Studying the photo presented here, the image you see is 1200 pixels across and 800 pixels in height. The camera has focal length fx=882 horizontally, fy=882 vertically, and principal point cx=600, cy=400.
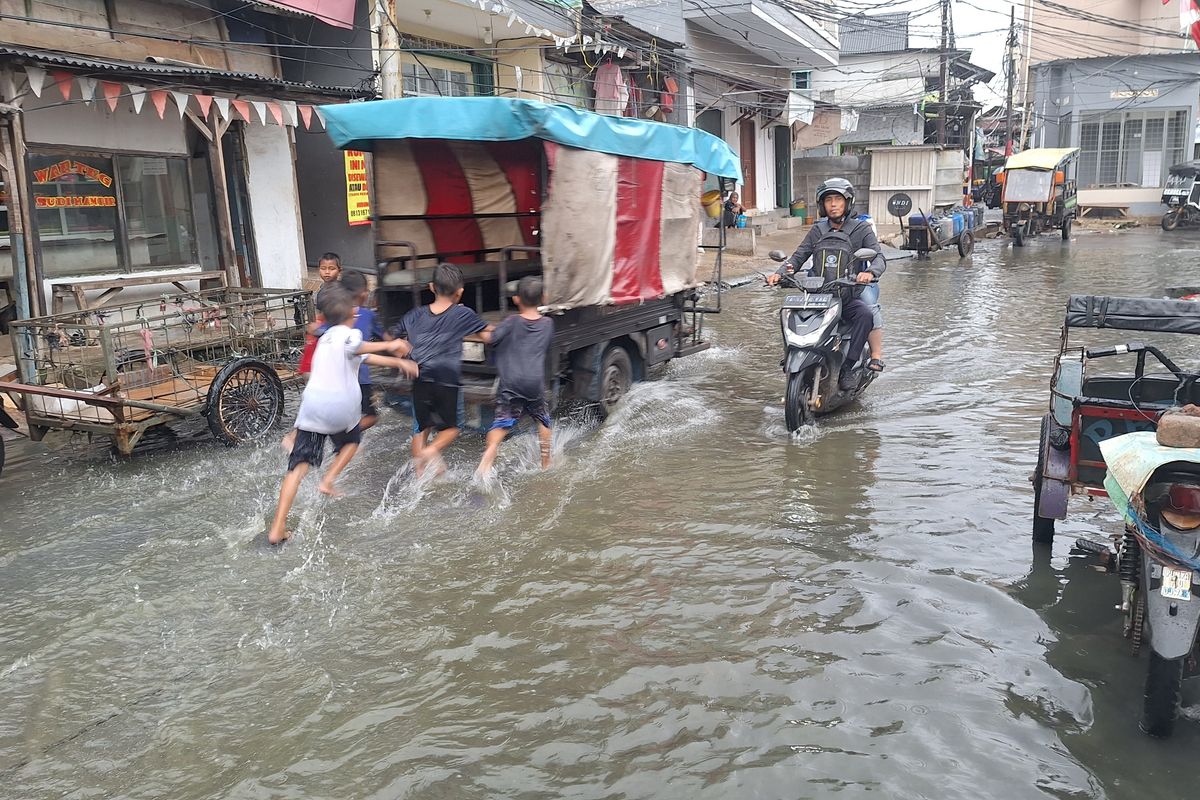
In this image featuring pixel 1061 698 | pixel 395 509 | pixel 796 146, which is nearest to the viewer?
pixel 1061 698

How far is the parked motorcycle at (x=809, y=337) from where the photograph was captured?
7121 millimetres

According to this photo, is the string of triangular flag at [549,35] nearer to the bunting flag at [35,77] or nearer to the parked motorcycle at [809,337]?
the bunting flag at [35,77]

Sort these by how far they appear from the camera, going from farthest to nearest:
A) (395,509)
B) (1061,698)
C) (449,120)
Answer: (449,120) < (395,509) < (1061,698)

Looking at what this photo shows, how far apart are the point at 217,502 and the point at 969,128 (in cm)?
3328

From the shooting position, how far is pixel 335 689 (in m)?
3.75

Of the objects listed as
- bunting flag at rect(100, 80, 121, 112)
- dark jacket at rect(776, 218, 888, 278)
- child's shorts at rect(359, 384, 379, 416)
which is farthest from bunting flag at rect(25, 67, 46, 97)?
dark jacket at rect(776, 218, 888, 278)

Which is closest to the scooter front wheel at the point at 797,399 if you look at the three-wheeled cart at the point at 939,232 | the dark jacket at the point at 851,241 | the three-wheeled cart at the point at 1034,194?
the dark jacket at the point at 851,241

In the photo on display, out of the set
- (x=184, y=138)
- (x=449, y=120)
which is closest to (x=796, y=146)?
(x=184, y=138)

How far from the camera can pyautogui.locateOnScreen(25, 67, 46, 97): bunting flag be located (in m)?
8.11

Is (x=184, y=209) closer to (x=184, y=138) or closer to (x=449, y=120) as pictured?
(x=184, y=138)

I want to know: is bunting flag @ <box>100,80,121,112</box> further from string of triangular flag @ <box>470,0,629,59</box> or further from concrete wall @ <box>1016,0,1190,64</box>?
concrete wall @ <box>1016,0,1190,64</box>

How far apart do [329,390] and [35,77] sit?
5.41 metres

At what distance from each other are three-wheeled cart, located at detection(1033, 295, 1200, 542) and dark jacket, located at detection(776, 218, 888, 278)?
9.66 ft

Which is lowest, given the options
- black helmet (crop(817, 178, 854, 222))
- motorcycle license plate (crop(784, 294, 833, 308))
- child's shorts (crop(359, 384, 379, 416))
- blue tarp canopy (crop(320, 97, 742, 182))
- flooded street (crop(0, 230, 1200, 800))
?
flooded street (crop(0, 230, 1200, 800))
